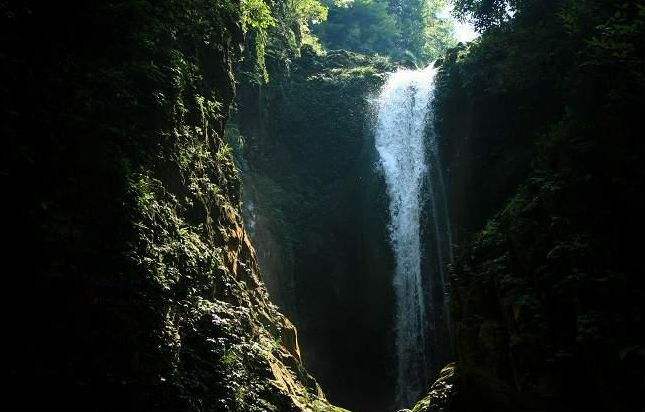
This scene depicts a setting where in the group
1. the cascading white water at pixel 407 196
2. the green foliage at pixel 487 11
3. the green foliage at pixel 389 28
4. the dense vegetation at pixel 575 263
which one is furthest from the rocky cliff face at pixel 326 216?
the green foliage at pixel 389 28

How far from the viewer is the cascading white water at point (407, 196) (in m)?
15.7

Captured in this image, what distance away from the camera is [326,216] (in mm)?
19344

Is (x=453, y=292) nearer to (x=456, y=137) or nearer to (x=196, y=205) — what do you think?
(x=196, y=205)

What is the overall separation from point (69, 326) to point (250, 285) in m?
6.00

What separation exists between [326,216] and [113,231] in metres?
13.4

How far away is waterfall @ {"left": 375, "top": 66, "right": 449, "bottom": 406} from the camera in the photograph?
15.7 metres

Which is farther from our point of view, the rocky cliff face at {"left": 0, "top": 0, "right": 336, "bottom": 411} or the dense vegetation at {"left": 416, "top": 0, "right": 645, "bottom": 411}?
the dense vegetation at {"left": 416, "top": 0, "right": 645, "bottom": 411}

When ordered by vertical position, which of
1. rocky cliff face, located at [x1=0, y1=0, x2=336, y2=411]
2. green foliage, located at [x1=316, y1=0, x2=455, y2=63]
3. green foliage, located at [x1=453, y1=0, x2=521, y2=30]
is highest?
green foliage, located at [x1=316, y1=0, x2=455, y2=63]

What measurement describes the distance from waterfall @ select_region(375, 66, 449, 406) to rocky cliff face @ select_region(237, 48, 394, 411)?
0.43 metres

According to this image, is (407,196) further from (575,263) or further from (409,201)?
(575,263)

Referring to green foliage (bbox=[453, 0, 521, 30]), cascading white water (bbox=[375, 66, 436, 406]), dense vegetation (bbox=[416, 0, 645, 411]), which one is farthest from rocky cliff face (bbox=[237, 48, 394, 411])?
dense vegetation (bbox=[416, 0, 645, 411])

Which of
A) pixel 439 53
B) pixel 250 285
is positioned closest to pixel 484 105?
pixel 250 285

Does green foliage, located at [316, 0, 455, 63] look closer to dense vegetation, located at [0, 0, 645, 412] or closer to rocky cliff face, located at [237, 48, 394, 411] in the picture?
rocky cliff face, located at [237, 48, 394, 411]

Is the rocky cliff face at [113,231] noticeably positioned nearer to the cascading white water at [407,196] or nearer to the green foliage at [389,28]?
the cascading white water at [407,196]
